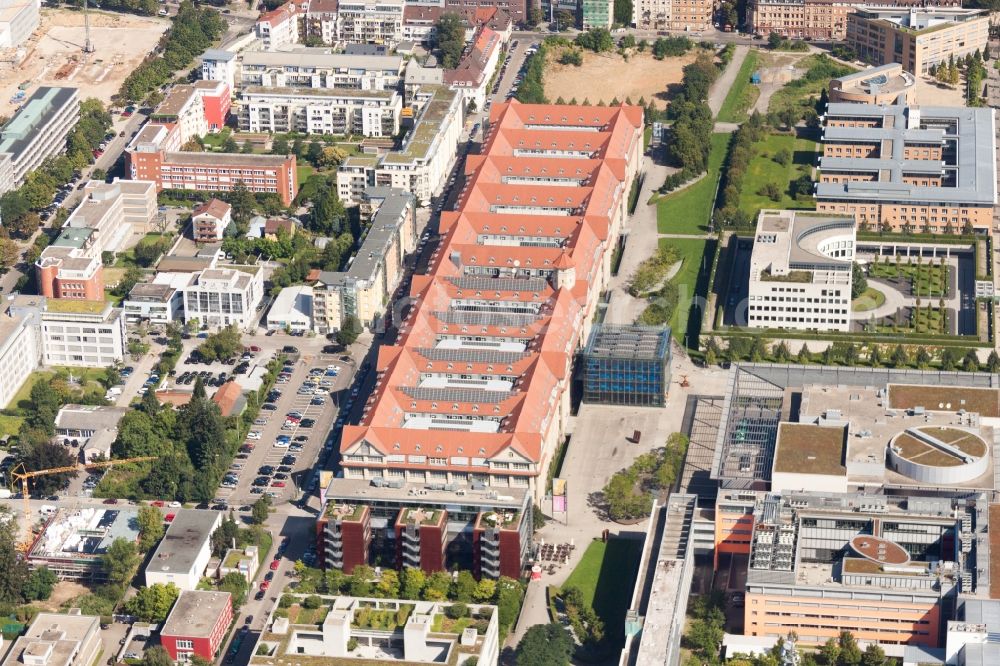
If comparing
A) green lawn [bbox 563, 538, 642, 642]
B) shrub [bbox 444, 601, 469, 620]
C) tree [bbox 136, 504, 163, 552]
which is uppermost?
shrub [bbox 444, 601, 469, 620]

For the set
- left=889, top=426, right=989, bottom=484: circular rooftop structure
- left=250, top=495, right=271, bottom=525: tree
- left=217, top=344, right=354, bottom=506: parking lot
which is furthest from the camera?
left=217, top=344, right=354, bottom=506: parking lot

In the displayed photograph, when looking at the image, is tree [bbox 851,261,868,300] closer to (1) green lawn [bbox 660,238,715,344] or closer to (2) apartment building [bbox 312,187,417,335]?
(1) green lawn [bbox 660,238,715,344]

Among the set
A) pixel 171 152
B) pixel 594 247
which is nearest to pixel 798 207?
pixel 594 247

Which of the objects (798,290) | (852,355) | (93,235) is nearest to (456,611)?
(852,355)

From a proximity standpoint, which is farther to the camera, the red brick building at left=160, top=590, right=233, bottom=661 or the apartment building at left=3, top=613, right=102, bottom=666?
the red brick building at left=160, top=590, right=233, bottom=661

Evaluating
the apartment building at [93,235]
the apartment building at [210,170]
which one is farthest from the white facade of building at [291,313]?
the apartment building at [210,170]

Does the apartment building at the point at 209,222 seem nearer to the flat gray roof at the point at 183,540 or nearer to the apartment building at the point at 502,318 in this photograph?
the apartment building at the point at 502,318

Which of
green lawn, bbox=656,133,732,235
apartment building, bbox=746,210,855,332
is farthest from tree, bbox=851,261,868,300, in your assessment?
green lawn, bbox=656,133,732,235
